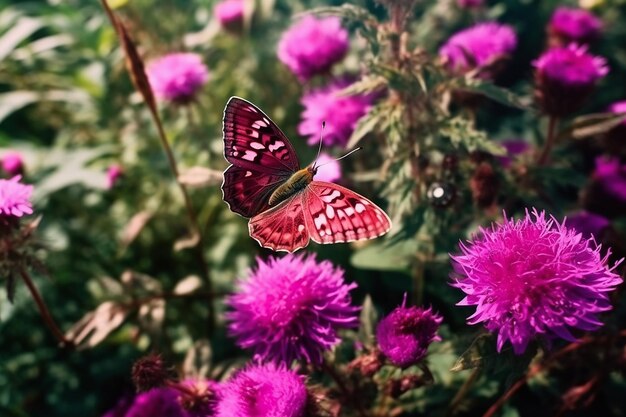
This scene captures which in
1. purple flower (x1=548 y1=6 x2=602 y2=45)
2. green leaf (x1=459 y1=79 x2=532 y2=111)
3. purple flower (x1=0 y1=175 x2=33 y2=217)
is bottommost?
purple flower (x1=548 y1=6 x2=602 y2=45)

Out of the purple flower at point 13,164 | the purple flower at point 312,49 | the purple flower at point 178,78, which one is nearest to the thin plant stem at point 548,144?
the purple flower at point 312,49

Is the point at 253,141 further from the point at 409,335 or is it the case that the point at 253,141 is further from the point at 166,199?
the point at 166,199

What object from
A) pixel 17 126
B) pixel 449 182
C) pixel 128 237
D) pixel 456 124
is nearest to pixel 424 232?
pixel 449 182

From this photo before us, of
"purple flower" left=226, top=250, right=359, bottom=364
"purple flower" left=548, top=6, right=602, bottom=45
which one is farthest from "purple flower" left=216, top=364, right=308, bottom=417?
"purple flower" left=548, top=6, right=602, bottom=45

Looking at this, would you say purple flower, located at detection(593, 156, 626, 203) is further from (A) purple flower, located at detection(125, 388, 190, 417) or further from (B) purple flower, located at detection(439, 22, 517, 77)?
(A) purple flower, located at detection(125, 388, 190, 417)

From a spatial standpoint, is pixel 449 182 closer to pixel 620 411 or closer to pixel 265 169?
pixel 265 169

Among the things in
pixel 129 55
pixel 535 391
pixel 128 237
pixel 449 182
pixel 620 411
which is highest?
pixel 129 55
